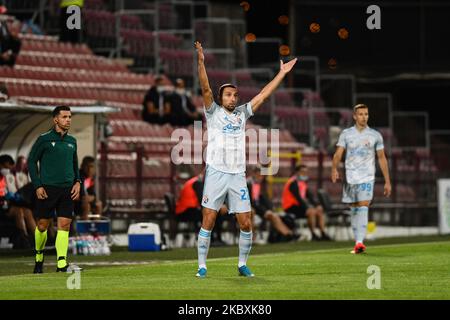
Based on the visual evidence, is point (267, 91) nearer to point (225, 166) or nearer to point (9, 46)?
point (225, 166)

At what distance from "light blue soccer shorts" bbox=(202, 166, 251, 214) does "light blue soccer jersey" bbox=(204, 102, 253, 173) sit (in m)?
0.08

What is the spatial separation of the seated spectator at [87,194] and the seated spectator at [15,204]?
915 mm

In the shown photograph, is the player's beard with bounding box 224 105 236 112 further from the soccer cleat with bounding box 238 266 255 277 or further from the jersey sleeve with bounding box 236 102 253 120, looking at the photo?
the soccer cleat with bounding box 238 266 255 277

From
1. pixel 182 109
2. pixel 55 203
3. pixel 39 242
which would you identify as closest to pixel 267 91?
pixel 55 203

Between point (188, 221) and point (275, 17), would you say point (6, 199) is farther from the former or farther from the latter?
point (275, 17)

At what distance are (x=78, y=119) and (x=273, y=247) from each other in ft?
14.7

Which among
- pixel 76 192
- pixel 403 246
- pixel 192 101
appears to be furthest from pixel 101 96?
pixel 76 192

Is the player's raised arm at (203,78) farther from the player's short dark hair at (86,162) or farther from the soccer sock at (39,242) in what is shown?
the player's short dark hair at (86,162)

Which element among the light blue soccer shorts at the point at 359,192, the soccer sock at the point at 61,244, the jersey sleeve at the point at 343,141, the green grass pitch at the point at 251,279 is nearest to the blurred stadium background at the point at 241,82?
the jersey sleeve at the point at 343,141

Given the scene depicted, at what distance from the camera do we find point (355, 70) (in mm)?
42906

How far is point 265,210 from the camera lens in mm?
28062

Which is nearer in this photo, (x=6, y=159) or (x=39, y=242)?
(x=39, y=242)

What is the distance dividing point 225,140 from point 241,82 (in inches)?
878

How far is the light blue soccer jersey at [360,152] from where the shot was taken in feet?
71.3
